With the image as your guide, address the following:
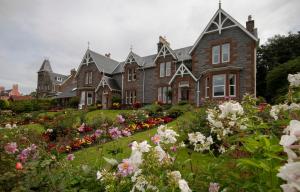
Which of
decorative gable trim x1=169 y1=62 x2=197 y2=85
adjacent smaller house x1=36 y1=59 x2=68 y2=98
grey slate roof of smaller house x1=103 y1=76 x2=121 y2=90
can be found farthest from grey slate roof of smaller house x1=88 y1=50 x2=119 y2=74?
adjacent smaller house x1=36 y1=59 x2=68 y2=98

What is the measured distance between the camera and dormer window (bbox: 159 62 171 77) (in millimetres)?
28562

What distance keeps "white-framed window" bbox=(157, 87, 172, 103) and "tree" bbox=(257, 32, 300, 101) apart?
1564 centimetres

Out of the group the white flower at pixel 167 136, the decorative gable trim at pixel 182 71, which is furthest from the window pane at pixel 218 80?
the white flower at pixel 167 136

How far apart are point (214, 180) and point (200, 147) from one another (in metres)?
0.50

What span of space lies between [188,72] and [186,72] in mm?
389

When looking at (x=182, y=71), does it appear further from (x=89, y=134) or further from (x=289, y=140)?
(x=289, y=140)

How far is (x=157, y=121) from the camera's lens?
1502 centimetres

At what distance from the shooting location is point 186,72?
25516 millimetres

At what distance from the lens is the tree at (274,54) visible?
3683 cm

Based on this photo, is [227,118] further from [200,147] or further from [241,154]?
[241,154]

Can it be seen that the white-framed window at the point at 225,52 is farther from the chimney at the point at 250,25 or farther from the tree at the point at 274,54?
the tree at the point at 274,54

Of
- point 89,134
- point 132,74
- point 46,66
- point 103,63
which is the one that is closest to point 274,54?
point 132,74

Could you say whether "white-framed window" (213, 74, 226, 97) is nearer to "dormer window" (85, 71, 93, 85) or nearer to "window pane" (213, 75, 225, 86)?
"window pane" (213, 75, 225, 86)

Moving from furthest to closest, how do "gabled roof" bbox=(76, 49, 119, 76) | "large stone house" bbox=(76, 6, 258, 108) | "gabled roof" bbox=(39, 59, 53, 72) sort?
"gabled roof" bbox=(39, 59, 53, 72)
"gabled roof" bbox=(76, 49, 119, 76)
"large stone house" bbox=(76, 6, 258, 108)
